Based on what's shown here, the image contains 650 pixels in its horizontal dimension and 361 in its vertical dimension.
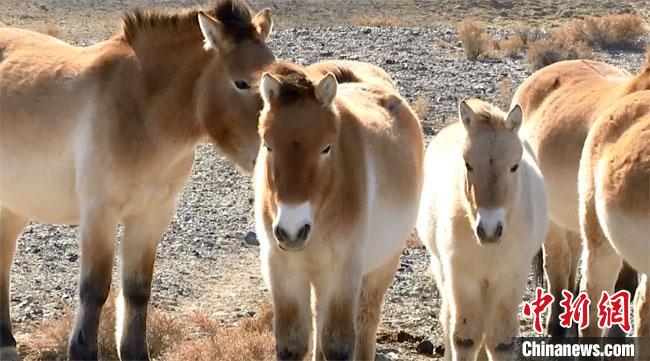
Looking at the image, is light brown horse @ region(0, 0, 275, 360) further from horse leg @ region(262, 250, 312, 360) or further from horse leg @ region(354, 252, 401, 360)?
horse leg @ region(354, 252, 401, 360)

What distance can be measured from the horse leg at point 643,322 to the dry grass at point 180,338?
2.55 meters

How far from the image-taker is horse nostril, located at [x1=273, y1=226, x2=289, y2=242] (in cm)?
556

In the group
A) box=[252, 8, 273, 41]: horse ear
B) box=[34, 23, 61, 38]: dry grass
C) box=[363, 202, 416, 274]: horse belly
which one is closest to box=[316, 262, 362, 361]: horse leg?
box=[363, 202, 416, 274]: horse belly

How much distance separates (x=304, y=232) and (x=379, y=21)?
986 inches

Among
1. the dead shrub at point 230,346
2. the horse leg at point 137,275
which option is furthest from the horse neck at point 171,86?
the dead shrub at point 230,346

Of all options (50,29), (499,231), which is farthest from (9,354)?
(50,29)

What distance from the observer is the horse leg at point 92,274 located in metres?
7.15

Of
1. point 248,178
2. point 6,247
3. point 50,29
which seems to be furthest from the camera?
point 50,29

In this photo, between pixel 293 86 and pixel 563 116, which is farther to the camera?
pixel 563 116

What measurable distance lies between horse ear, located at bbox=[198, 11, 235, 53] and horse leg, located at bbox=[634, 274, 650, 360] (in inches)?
127

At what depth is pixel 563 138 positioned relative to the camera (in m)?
9.25

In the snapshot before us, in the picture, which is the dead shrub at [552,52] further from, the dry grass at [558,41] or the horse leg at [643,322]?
the horse leg at [643,322]

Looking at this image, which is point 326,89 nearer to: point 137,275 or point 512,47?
point 137,275

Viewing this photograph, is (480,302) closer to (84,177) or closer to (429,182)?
(429,182)
